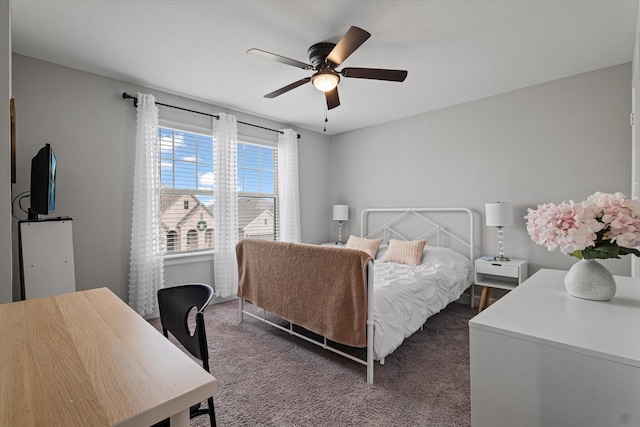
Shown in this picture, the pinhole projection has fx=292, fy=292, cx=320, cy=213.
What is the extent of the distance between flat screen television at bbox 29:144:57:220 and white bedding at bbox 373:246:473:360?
8.24 feet

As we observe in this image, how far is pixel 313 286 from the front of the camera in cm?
232

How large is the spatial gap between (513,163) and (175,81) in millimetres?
3930

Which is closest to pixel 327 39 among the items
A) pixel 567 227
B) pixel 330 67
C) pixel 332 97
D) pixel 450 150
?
pixel 330 67

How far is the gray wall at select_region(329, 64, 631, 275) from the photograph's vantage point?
9.48 feet

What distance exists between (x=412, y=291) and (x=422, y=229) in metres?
1.80

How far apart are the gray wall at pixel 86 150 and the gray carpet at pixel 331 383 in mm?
1391

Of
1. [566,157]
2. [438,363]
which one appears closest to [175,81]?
[438,363]

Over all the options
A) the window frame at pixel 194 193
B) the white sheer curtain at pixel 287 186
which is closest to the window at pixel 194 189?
the window frame at pixel 194 193

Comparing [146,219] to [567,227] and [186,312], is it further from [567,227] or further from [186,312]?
[567,227]

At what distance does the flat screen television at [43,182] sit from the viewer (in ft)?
6.86

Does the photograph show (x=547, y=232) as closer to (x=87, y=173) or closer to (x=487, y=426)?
(x=487, y=426)

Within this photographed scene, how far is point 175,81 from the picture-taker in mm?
3152

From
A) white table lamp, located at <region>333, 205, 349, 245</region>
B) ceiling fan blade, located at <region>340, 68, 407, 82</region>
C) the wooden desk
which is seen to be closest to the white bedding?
white table lamp, located at <region>333, 205, 349, 245</region>

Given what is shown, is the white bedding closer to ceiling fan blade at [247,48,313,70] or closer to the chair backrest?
the chair backrest
